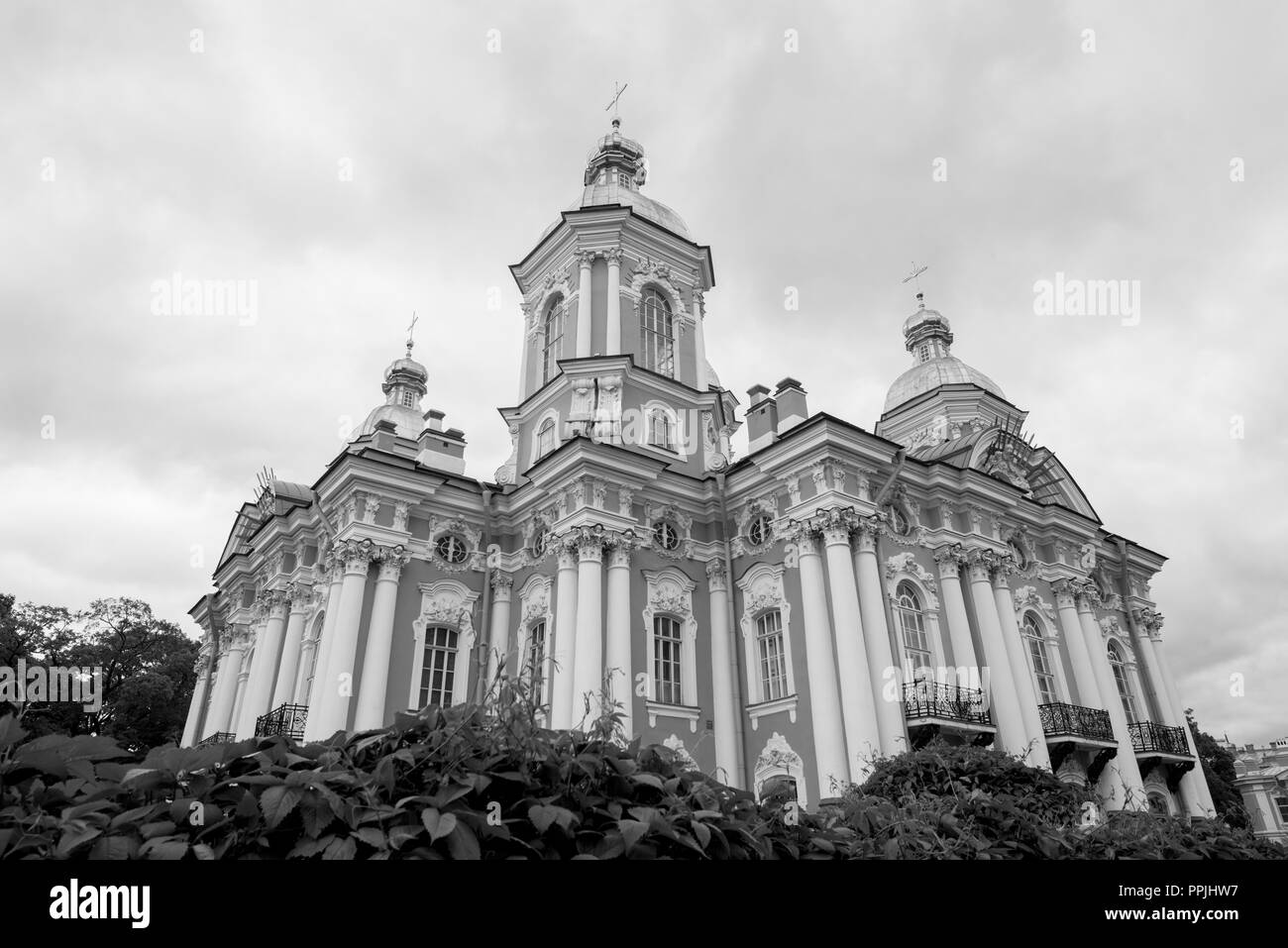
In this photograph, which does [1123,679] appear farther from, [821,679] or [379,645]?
[379,645]

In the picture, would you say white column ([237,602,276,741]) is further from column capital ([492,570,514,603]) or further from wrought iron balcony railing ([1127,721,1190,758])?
wrought iron balcony railing ([1127,721,1190,758])

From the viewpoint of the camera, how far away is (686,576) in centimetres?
1861

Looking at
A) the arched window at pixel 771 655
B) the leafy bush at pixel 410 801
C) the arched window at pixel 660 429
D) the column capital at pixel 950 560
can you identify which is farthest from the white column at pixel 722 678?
the leafy bush at pixel 410 801

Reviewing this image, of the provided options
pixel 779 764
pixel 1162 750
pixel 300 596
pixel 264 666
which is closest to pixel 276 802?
pixel 779 764

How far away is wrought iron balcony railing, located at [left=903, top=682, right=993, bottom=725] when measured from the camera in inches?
620

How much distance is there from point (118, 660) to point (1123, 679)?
40.7 m

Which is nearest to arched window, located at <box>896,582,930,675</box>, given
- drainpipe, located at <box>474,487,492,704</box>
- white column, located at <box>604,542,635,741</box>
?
white column, located at <box>604,542,635,741</box>

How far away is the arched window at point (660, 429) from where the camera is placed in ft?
68.3

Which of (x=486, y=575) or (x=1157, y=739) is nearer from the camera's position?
(x=486, y=575)

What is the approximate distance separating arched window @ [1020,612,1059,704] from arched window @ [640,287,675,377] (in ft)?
38.3
